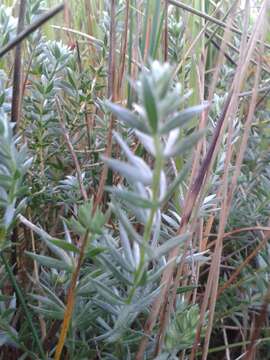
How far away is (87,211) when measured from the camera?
490 millimetres

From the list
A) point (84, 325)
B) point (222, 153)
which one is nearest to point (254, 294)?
point (222, 153)

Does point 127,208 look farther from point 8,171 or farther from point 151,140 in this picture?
point 151,140

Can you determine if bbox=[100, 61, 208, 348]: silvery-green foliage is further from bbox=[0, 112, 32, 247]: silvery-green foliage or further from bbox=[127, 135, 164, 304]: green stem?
bbox=[0, 112, 32, 247]: silvery-green foliage

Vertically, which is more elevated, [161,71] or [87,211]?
[161,71]

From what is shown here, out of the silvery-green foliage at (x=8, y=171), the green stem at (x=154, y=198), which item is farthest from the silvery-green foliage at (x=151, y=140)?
the silvery-green foliage at (x=8, y=171)

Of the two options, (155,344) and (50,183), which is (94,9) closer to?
(50,183)

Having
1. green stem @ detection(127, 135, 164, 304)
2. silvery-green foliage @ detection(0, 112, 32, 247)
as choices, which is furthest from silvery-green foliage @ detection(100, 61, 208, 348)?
silvery-green foliage @ detection(0, 112, 32, 247)

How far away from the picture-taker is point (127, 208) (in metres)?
0.70

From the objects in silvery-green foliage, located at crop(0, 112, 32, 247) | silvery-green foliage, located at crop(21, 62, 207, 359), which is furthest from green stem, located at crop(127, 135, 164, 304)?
silvery-green foliage, located at crop(0, 112, 32, 247)

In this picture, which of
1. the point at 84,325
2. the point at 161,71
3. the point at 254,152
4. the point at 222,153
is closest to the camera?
the point at 161,71

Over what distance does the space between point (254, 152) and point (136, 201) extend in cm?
63

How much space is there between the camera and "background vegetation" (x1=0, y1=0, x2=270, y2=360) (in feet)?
1.67

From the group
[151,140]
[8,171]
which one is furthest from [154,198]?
[8,171]

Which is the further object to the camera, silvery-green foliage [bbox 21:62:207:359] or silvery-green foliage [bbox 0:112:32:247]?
silvery-green foliage [bbox 0:112:32:247]
